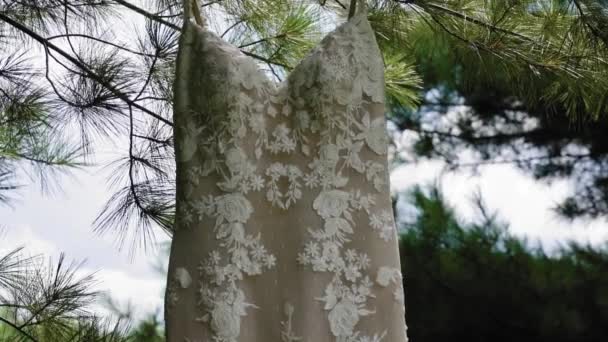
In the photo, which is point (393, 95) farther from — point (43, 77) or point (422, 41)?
point (43, 77)

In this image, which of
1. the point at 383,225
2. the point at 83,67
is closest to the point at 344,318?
the point at 383,225

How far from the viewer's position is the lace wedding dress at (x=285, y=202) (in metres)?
0.77

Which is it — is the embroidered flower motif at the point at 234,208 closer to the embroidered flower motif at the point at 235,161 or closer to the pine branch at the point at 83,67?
the embroidered flower motif at the point at 235,161

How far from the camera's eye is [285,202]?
805mm

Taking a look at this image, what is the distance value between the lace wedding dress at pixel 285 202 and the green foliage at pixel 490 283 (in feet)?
6.14

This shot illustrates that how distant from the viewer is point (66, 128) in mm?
1467

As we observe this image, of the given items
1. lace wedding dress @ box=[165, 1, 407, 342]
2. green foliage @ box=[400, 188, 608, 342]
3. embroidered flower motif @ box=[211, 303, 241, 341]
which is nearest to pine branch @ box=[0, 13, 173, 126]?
lace wedding dress @ box=[165, 1, 407, 342]

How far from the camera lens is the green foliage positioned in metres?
2.53

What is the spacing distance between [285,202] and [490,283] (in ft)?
6.32

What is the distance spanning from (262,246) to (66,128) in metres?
0.80

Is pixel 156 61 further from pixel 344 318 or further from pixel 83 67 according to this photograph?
pixel 344 318

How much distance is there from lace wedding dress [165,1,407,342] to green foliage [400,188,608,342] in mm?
1871

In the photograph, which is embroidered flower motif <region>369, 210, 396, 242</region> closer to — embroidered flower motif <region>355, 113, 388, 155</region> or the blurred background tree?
embroidered flower motif <region>355, 113, 388, 155</region>

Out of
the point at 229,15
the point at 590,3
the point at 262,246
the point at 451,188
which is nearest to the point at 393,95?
the point at 229,15
